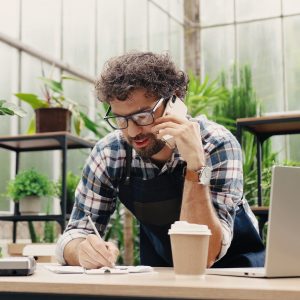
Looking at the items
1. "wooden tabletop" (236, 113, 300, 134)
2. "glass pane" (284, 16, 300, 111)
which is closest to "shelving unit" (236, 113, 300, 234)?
"wooden tabletop" (236, 113, 300, 134)

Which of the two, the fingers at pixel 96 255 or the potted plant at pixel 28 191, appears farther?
the potted plant at pixel 28 191

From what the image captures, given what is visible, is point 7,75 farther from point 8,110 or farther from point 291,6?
point 291,6

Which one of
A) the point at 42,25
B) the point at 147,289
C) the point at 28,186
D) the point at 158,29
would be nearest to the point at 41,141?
the point at 28,186

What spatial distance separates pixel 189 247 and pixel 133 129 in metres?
0.77

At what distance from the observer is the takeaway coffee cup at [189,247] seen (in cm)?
133

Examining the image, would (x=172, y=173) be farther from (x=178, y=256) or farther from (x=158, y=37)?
(x=158, y=37)

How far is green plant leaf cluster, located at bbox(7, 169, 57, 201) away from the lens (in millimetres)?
4539

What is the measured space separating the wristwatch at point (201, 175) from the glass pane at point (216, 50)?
6.78 m

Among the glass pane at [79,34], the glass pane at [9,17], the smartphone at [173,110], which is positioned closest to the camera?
the smartphone at [173,110]

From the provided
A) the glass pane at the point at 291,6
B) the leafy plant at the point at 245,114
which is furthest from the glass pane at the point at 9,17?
the glass pane at the point at 291,6

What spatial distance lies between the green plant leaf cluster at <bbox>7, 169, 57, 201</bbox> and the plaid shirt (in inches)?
91.8

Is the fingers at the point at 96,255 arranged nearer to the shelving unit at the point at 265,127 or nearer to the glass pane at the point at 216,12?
the shelving unit at the point at 265,127

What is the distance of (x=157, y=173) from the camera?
2283 mm

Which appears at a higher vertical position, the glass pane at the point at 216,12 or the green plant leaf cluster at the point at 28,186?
the glass pane at the point at 216,12
